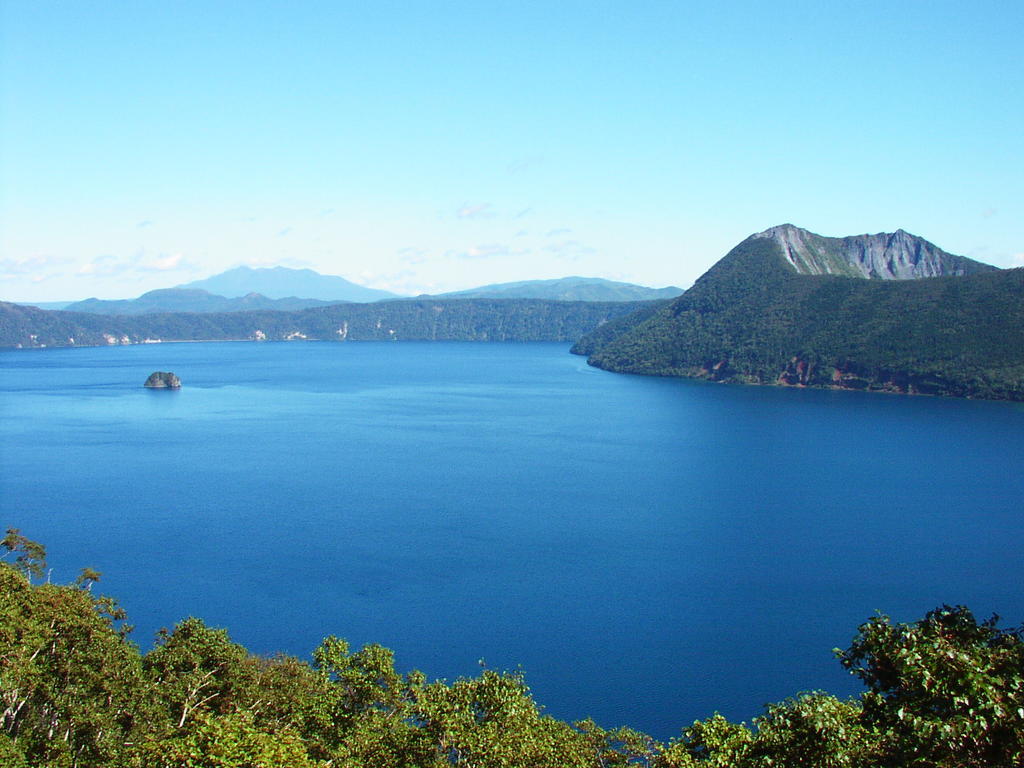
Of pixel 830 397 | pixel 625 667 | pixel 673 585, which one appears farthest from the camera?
pixel 830 397

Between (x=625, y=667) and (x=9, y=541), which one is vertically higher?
(x=9, y=541)

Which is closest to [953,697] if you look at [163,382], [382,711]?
[382,711]

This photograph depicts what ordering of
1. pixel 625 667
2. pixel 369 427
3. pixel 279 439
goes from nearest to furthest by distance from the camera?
pixel 625 667 < pixel 279 439 < pixel 369 427

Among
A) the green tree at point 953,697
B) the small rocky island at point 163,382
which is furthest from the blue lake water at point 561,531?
the small rocky island at point 163,382

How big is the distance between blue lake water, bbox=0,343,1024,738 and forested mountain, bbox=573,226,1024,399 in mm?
17533

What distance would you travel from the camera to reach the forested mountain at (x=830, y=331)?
113 m

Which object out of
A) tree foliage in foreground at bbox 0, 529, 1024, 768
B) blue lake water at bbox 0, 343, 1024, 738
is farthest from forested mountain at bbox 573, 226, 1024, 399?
tree foliage in foreground at bbox 0, 529, 1024, 768

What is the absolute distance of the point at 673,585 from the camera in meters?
40.2

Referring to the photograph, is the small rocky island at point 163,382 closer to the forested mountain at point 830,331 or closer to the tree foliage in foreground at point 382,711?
the forested mountain at point 830,331

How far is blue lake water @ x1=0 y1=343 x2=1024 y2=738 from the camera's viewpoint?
3328 centimetres

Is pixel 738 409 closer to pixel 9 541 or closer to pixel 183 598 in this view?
pixel 183 598

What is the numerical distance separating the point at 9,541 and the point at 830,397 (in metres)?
103

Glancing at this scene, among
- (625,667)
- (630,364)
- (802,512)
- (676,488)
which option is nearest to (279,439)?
(676,488)

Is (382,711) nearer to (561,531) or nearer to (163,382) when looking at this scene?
(561,531)
